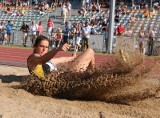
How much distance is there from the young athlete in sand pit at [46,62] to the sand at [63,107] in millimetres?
434

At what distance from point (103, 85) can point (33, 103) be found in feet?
3.75

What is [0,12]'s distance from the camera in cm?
3256

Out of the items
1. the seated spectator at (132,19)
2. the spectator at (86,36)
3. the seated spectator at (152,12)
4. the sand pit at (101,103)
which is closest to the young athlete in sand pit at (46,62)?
the sand pit at (101,103)

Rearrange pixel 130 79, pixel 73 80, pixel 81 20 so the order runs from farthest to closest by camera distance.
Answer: pixel 81 20 < pixel 73 80 < pixel 130 79

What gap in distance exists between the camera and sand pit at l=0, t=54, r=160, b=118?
15.9ft

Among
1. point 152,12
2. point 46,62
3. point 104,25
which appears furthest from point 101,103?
point 152,12

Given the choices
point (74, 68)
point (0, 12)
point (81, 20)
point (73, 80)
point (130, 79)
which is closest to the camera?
point (130, 79)

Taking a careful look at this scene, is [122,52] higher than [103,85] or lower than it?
higher

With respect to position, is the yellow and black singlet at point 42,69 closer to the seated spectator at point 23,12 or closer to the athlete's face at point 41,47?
the athlete's face at point 41,47

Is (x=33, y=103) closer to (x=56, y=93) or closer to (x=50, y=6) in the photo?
(x=56, y=93)

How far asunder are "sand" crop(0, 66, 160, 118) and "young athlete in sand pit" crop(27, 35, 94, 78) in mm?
434

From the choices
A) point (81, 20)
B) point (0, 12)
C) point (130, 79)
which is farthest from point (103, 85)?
point (0, 12)

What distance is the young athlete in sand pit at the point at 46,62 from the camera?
617 centimetres

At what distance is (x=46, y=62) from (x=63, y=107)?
47.1 inches
